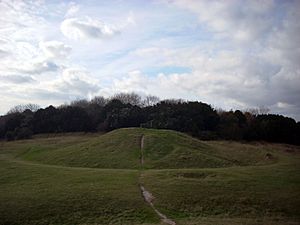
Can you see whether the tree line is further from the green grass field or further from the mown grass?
the mown grass

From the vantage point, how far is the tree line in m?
75.6

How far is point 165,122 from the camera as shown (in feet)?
250

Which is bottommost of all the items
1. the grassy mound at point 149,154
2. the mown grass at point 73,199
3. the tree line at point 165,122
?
the mown grass at point 73,199

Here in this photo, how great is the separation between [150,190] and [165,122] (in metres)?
48.4

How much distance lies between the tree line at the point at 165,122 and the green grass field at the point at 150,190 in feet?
100

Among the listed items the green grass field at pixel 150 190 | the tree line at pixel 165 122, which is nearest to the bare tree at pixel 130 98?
the tree line at pixel 165 122

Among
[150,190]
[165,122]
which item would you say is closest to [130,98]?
[165,122]

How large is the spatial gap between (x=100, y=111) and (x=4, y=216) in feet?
220

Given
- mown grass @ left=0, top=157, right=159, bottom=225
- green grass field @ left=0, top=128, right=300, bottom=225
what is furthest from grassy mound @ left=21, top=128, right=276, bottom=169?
mown grass @ left=0, top=157, right=159, bottom=225

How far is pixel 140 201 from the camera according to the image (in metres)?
25.5

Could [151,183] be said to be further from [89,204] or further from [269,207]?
[269,207]

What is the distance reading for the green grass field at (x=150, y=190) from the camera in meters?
23.3

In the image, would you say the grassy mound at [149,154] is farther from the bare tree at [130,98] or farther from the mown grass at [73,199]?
the bare tree at [130,98]

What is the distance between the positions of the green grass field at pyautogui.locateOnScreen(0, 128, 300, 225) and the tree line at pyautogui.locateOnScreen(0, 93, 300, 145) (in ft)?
100
